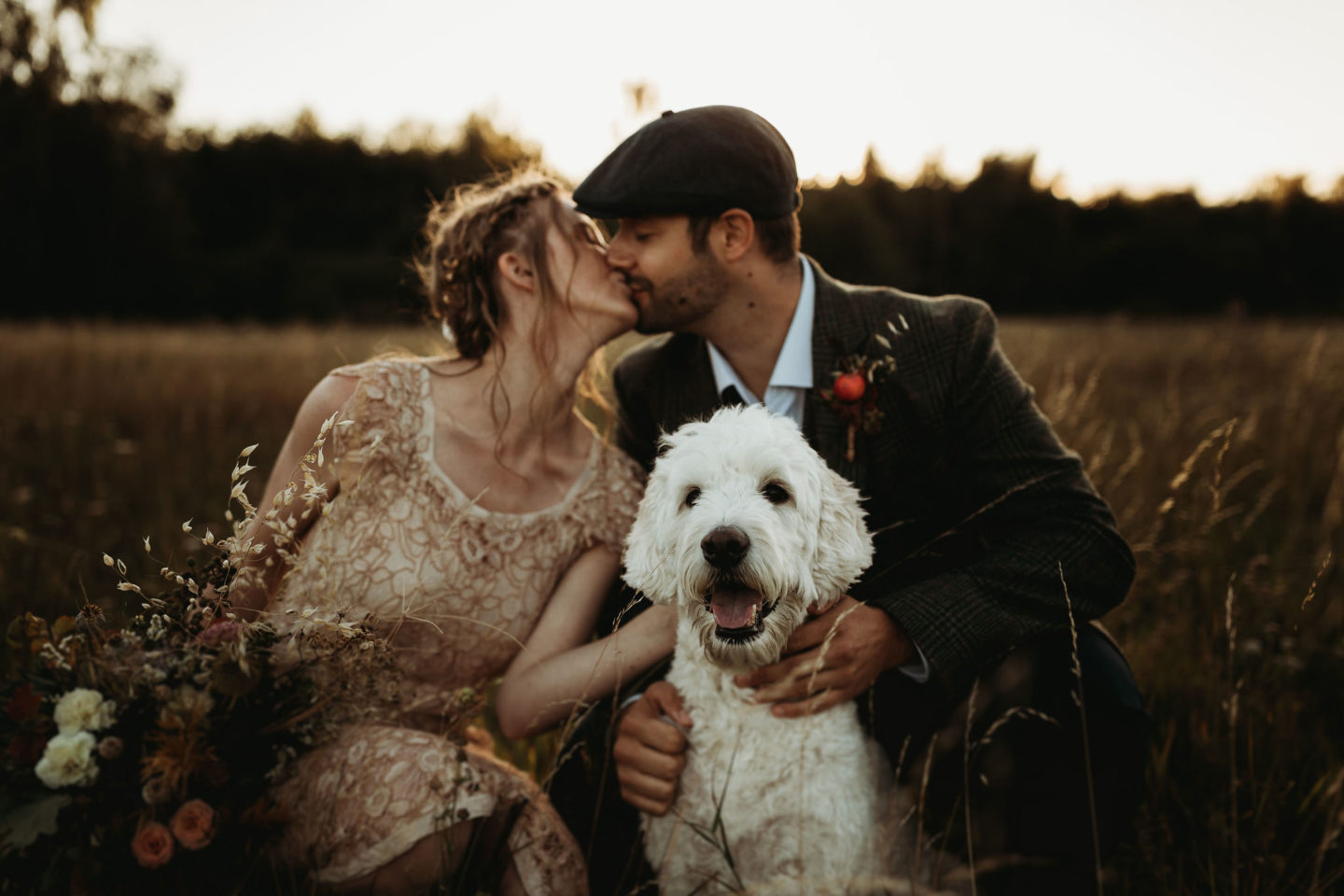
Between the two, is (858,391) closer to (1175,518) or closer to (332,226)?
(1175,518)

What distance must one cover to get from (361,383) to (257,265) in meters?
29.5

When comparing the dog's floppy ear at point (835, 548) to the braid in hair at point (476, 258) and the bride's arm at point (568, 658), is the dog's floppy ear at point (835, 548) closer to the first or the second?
the bride's arm at point (568, 658)

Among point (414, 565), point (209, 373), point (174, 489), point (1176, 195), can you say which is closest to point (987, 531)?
point (414, 565)

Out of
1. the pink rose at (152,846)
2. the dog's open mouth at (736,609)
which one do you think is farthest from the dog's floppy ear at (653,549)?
the pink rose at (152,846)

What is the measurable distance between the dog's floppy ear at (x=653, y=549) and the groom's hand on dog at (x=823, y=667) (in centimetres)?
34

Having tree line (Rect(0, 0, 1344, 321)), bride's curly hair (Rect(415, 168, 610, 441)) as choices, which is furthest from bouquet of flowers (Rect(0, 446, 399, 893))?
tree line (Rect(0, 0, 1344, 321))

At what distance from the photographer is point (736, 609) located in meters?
2.05

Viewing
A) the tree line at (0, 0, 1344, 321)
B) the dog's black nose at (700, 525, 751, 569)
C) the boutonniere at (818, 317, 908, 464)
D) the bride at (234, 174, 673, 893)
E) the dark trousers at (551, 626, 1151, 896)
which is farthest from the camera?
the tree line at (0, 0, 1344, 321)

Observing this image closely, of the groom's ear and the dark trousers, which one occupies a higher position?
the groom's ear

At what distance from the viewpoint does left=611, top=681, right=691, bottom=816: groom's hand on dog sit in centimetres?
227

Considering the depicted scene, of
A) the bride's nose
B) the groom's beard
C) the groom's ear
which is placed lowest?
the groom's beard

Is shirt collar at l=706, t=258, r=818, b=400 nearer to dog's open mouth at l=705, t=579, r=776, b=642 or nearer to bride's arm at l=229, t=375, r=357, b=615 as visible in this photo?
dog's open mouth at l=705, t=579, r=776, b=642

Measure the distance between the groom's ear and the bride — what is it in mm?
429

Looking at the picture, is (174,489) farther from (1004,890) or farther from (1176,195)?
(1176,195)
